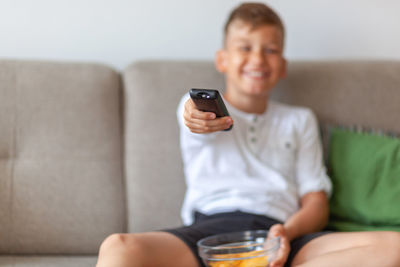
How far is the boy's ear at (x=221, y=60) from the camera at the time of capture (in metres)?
1.75

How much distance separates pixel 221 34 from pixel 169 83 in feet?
1.19

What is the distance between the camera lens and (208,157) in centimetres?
162

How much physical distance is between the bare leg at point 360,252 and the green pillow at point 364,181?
308 mm

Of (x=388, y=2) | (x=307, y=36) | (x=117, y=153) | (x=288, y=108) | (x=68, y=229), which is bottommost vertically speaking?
(x=68, y=229)

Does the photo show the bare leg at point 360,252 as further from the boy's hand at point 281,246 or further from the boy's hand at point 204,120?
the boy's hand at point 204,120

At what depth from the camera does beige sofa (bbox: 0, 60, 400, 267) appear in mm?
1645

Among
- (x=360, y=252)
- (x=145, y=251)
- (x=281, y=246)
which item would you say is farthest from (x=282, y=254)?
(x=145, y=251)

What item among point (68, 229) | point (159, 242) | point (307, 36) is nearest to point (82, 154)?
point (68, 229)

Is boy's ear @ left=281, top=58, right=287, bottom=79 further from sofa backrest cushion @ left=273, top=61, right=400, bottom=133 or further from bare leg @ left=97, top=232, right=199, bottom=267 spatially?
bare leg @ left=97, top=232, right=199, bottom=267

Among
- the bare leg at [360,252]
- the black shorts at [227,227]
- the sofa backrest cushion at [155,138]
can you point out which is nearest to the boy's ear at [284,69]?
the sofa backrest cushion at [155,138]

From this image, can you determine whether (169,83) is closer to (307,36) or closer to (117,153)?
(117,153)

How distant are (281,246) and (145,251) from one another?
352 mm

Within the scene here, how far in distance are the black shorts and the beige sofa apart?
0.23 m

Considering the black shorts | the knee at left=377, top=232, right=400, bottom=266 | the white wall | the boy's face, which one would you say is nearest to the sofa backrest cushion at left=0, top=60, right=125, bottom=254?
the white wall
